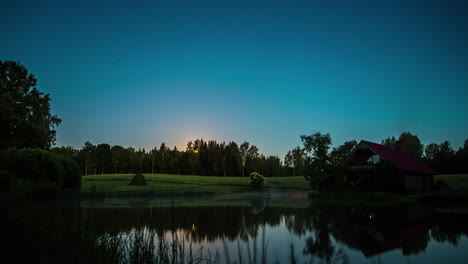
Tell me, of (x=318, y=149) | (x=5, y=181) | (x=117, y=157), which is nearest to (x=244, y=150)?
(x=117, y=157)

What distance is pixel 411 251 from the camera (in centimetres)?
909

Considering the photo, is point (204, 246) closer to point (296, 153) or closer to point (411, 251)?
point (411, 251)

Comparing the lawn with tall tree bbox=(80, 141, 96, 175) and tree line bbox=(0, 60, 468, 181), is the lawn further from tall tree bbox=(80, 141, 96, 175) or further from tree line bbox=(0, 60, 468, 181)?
tall tree bbox=(80, 141, 96, 175)

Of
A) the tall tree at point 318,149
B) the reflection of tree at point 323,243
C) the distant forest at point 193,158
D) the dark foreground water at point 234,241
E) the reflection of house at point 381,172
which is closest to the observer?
the dark foreground water at point 234,241

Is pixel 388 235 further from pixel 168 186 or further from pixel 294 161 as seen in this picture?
pixel 294 161

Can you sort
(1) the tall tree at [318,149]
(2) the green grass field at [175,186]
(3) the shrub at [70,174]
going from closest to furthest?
(3) the shrub at [70,174], (2) the green grass field at [175,186], (1) the tall tree at [318,149]

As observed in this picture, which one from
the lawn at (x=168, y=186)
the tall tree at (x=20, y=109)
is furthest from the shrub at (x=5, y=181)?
the tall tree at (x=20, y=109)

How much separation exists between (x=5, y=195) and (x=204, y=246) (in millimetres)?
17636

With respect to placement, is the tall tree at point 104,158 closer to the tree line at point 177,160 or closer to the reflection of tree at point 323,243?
the tree line at point 177,160

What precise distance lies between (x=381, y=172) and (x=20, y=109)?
42.2 m

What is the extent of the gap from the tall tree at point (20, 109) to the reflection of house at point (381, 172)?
3842 centimetres

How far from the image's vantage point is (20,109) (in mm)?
35312

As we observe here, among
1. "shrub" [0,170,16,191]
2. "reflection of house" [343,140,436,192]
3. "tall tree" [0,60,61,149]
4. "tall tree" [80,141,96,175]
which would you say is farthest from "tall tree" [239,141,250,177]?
"shrub" [0,170,16,191]

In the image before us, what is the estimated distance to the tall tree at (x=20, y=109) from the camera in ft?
112
